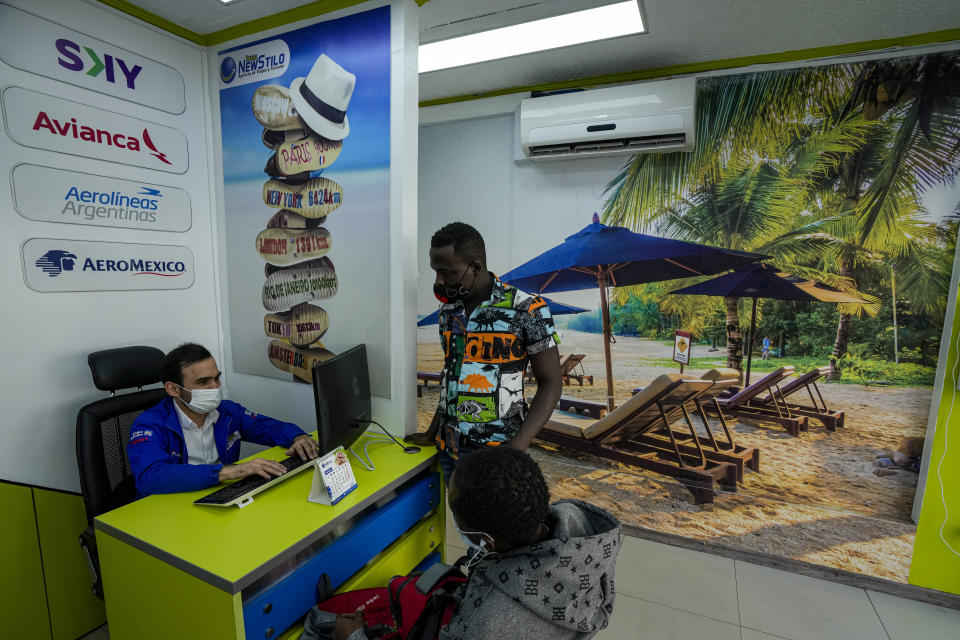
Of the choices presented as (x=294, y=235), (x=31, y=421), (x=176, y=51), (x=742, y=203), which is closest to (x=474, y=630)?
(x=294, y=235)

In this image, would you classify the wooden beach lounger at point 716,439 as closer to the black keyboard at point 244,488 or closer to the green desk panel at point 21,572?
the black keyboard at point 244,488

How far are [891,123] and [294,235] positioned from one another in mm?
3042

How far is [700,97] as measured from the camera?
2.50m

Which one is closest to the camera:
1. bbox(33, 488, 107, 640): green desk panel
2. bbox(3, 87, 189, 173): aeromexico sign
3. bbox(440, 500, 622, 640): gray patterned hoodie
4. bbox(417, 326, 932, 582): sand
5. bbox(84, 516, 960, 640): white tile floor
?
bbox(440, 500, 622, 640): gray patterned hoodie

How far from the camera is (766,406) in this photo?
2561mm

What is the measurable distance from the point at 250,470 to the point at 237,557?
41 centimetres

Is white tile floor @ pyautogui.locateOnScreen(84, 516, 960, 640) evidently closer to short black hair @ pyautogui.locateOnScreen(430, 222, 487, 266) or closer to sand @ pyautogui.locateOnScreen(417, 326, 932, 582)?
sand @ pyautogui.locateOnScreen(417, 326, 932, 582)

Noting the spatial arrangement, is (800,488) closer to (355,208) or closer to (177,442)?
(355,208)

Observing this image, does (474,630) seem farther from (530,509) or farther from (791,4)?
(791,4)

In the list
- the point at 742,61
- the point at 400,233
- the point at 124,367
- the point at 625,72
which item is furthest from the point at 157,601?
the point at 742,61

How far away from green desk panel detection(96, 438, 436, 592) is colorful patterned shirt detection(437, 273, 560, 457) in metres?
0.38

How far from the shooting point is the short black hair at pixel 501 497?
0.94m

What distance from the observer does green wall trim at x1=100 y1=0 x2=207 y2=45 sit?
6.12 feet

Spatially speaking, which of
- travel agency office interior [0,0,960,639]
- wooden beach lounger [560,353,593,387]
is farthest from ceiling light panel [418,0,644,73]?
wooden beach lounger [560,353,593,387]
